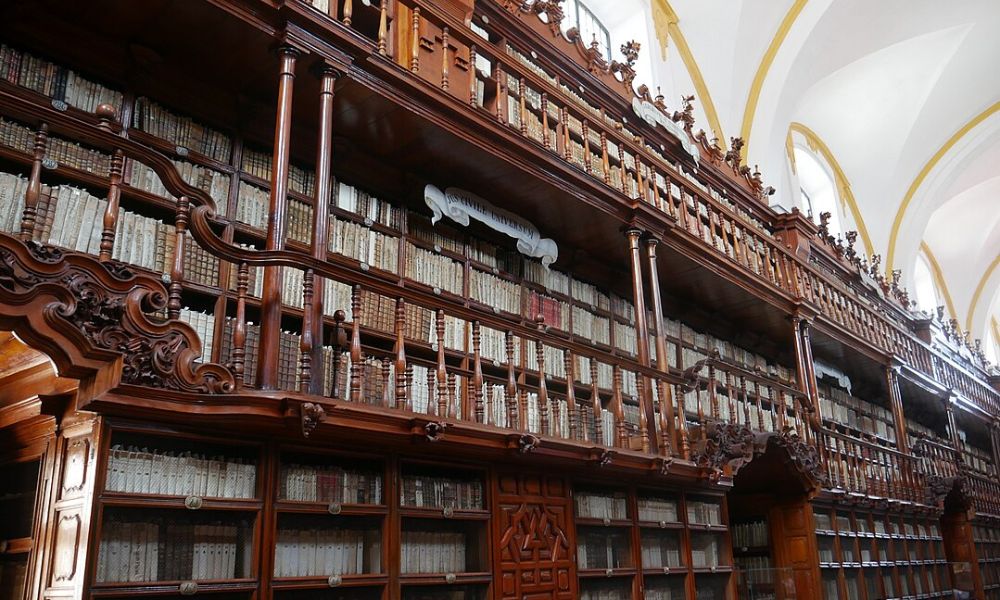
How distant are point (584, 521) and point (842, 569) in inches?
171

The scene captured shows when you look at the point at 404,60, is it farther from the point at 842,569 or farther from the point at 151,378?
the point at 842,569

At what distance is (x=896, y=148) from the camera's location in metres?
16.8

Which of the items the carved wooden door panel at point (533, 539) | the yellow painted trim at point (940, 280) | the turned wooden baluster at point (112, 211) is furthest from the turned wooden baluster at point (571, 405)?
the yellow painted trim at point (940, 280)

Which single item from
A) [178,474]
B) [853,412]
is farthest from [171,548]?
[853,412]

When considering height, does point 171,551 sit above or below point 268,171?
below

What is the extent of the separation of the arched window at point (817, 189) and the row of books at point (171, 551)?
46.3 feet

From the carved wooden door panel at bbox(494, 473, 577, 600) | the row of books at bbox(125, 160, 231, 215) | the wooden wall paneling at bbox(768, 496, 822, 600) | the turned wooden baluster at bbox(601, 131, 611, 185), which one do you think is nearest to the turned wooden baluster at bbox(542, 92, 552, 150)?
the turned wooden baluster at bbox(601, 131, 611, 185)

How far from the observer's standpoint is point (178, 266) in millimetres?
3332

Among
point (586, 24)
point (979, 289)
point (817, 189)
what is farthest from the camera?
point (979, 289)

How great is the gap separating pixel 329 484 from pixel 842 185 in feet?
50.3

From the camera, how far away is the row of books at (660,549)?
5.94 metres

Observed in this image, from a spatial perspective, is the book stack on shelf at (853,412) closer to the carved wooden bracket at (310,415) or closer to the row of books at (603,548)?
the row of books at (603,548)

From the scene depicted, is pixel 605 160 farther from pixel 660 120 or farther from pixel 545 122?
pixel 660 120

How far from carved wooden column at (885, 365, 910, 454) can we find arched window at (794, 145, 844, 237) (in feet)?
15.6
